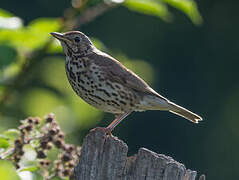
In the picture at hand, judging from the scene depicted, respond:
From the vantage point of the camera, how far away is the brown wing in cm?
561

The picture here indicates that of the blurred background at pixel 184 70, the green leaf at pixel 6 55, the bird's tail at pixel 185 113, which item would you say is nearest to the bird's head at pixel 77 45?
the bird's tail at pixel 185 113

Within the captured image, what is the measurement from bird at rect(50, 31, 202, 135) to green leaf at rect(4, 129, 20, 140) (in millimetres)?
1005

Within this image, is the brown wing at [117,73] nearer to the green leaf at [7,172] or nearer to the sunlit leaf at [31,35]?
the sunlit leaf at [31,35]

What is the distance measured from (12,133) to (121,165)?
0.84 meters

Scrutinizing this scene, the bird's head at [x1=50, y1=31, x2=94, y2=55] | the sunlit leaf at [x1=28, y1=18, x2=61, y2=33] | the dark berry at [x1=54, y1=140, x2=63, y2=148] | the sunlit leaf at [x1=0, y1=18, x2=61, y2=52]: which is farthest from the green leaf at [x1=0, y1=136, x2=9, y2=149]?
the bird's head at [x1=50, y1=31, x2=94, y2=55]

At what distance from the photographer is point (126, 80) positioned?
574cm

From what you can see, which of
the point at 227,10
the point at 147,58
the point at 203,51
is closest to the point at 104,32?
the point at 147,58

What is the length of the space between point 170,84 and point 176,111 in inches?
633

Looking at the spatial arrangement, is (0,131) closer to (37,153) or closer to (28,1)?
(37,153)

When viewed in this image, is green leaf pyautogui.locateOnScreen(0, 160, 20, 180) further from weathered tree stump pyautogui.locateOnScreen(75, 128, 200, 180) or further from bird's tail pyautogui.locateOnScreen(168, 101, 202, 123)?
bird's tail pyautogui.locateOnScreen(168, 101, 202, 123)

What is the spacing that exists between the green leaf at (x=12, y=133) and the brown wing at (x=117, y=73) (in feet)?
4.14

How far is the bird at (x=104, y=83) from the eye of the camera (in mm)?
5473

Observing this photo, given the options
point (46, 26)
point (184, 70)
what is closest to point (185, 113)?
point (46, 26)

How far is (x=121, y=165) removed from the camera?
3.98 m
